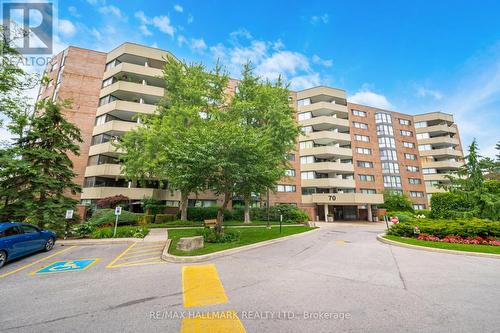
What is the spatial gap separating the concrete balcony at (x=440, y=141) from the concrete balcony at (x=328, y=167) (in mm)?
28197

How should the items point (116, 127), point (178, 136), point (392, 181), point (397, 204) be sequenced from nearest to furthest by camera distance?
point (178, 136) < point (116, 127) < point (397, 204) < point (392, 181)

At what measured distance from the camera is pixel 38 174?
48.9 ft

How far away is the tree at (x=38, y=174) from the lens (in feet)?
46.4

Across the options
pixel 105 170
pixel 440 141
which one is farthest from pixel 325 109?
pixel 105 170

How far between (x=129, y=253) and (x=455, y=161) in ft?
226

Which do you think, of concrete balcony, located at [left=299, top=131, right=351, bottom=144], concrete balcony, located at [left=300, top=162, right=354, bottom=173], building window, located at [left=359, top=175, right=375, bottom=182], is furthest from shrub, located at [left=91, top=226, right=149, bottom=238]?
building window, located at [left=359, top=175, right=375, bottom=182]

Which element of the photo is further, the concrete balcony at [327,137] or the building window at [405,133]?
the building window at [405,133]

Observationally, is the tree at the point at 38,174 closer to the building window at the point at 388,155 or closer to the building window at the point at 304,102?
the building window at the point at 304,102

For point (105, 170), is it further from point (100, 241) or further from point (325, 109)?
point (325, 109)

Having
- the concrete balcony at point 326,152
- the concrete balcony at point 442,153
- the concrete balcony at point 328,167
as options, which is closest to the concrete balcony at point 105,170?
the concrete balcony at point 328,167

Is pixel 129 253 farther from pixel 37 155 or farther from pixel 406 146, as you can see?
pixel 406 146

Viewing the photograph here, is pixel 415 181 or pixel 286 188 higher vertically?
pixel 415 181

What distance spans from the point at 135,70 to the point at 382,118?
50973mm

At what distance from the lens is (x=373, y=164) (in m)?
43.8
